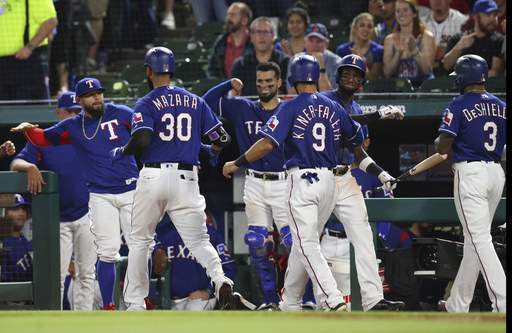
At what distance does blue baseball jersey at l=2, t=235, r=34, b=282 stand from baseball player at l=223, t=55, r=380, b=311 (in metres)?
2.13

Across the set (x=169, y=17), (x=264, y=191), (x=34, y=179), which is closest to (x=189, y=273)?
(x=264, y=191)

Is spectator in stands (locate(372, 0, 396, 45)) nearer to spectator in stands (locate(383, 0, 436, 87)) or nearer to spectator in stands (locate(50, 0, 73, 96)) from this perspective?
spectator in stands (locate(383, 0, 436, 87))

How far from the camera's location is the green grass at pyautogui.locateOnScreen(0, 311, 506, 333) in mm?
2811

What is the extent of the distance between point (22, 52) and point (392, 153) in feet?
12.3

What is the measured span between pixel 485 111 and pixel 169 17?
6361 millimetres

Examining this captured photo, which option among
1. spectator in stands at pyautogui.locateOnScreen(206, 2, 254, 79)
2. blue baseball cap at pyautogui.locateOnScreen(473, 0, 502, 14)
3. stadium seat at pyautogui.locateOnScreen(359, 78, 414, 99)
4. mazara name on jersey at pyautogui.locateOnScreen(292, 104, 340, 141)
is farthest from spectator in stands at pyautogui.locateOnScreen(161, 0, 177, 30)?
mazara name on jersey at pyautogui.locateOnScreen(292, 104, 340, 141)

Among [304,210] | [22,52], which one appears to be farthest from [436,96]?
[22,52]

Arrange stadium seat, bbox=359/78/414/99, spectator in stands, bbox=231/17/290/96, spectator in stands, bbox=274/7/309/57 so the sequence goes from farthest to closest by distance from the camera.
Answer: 1. spectator in stands, bbox=274/7/309/57
2. spectator in stands, bbox=231/17/290/96
3. stadium seat, bbox=359/78/414/99

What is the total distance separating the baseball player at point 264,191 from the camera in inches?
244

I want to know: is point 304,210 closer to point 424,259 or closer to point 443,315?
point 424,259

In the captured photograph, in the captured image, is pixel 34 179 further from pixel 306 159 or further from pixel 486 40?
pixel 486 40

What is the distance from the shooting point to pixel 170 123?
17.9ft

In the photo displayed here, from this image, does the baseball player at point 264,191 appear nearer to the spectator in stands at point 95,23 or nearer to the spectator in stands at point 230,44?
the spectator in stands at point 230,44

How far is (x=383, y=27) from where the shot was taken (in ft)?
28.0
